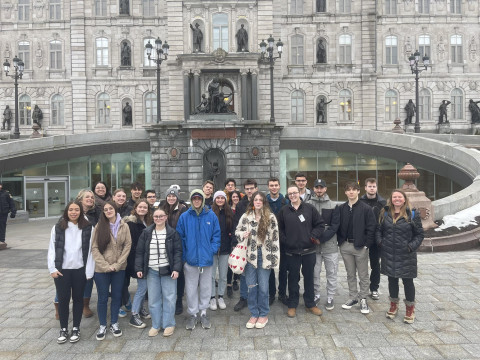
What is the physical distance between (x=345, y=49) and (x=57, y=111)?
87.6 ft

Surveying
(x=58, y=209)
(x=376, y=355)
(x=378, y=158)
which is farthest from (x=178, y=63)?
(x=376, y=355)

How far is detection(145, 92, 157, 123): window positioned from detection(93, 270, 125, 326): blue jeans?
95.9 feet

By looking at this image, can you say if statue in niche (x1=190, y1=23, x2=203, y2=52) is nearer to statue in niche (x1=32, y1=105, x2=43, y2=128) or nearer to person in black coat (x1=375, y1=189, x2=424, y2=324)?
statue in niche (x1=32, y1=105, x2=43, y2=128)

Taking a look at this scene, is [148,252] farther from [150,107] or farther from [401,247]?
[150,107]

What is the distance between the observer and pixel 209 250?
540cm

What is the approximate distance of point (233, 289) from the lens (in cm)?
694

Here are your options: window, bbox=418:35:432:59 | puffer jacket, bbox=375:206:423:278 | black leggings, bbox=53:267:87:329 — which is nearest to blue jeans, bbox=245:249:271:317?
puffer jacket, bbox=375:206:423:278

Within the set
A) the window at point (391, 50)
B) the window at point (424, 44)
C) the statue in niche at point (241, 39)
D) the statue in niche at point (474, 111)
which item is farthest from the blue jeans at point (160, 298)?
the statue in niche at point (474, 111)

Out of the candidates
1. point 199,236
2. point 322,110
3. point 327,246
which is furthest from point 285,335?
point 322,110

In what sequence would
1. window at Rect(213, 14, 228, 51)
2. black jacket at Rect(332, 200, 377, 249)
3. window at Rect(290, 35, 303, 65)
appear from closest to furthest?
black jacket at Rect(332, 200, 377, 249)
window at Rect(213, 14, 228, 51)
window at Rect(290, 35, 303, 65)

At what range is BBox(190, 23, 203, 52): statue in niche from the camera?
28672 mm

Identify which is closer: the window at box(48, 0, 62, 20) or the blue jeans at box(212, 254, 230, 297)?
the blue jeans at box(212, 254, 230, 297)

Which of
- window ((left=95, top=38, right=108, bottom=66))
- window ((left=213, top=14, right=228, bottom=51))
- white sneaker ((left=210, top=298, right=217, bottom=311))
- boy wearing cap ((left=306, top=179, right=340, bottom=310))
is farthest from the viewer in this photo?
A: window ((left=95, top=38, right=108, bottom=66))

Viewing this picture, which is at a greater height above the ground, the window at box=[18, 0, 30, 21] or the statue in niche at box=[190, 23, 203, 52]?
the window at box=[18, 0, 30, 21]
